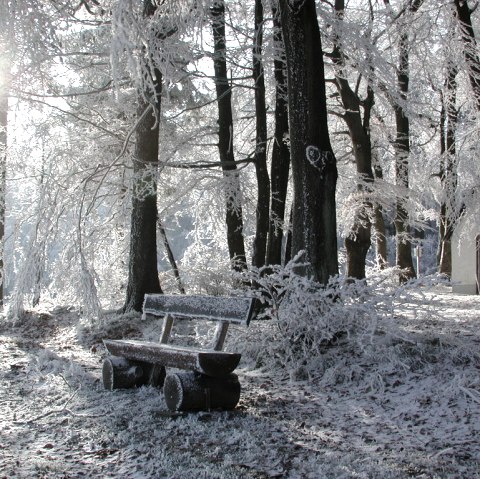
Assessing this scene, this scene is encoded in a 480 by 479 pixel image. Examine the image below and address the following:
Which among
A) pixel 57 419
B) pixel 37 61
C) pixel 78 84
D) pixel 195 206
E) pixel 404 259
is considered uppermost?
pixel 78 84

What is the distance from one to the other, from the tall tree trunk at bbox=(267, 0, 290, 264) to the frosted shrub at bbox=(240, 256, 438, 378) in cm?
384

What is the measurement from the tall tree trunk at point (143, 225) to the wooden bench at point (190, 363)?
4350mm

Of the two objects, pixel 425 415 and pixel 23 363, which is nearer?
pixel 425 415

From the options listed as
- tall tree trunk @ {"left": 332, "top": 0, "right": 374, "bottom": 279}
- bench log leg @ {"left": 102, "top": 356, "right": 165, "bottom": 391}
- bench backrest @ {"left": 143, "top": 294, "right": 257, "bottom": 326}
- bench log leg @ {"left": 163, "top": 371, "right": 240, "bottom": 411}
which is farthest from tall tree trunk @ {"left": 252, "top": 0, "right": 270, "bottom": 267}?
bench log leg @ {"left": 163, "top": 371, "right": 240, "bottom": 411}

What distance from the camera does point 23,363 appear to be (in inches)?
341

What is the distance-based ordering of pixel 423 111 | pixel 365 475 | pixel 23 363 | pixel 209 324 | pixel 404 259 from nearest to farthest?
pixel 365 475 → pixel 23 363 → pixel 209 324 → pixel 423 111 → pixel 404 259

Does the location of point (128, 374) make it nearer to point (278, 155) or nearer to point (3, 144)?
point (278, 155)

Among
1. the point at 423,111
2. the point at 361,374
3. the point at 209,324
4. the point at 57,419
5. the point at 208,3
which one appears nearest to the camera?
the point at 57,419

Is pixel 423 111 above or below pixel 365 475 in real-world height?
above

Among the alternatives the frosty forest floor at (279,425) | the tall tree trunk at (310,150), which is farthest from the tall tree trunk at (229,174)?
the frosty forest floor at (279,425)

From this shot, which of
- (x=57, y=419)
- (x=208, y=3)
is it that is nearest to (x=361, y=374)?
(x=57, y=419)

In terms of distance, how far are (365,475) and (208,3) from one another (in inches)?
220

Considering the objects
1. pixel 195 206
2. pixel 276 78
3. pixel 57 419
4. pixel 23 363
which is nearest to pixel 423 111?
pixel 276 78

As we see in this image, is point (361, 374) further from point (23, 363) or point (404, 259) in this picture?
point (404, 259)
